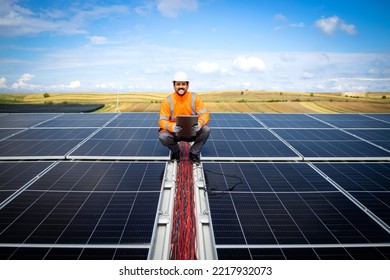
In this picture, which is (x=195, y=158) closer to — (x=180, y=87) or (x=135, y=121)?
(x=180, y=87)

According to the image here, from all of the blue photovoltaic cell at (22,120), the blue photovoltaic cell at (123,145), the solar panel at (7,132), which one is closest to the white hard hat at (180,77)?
the blue photovoltaic cell at (123,145)

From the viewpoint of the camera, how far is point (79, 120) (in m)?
10.1

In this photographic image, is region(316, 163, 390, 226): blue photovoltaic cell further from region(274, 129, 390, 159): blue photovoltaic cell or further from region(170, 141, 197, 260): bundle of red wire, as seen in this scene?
region(170, 141, 197, 260): bundle of red wire

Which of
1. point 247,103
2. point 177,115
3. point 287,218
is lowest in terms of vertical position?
point 287,218

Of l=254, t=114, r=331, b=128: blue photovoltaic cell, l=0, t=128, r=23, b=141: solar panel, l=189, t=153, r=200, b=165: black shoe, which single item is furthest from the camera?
l=254, t=114, r=331, b=128: blue photovoltaic cell

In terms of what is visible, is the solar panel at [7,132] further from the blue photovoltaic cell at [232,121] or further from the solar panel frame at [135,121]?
the blue photovoltaic cell at [232,121]

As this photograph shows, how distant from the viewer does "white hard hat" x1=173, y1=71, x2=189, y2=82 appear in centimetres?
603

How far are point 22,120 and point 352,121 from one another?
15.6m

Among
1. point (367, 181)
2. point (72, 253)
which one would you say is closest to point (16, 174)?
point (72, 253)

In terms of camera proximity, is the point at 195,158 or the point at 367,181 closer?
the point at 367,181

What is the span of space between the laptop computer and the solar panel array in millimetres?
949

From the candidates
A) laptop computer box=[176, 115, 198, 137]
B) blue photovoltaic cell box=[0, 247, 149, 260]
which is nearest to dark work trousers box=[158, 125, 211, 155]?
laptop computer box=[176, 115, 198, 137]

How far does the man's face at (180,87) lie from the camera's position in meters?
6.04
